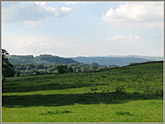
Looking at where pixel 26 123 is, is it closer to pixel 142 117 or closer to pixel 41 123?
pixel 41 123

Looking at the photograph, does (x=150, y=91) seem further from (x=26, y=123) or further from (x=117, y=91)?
(x=26, y=123)

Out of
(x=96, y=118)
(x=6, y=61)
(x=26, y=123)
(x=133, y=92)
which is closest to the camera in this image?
(x=26, y=123)

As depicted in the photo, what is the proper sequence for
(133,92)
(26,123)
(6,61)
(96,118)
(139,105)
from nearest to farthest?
(26,123)
(96,118)
(139,105)
(6,61)
(133,92)

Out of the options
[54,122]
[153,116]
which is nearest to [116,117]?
[153,116]

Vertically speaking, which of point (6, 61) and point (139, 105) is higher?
point (6, 61)

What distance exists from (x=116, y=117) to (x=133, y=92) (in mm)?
15551

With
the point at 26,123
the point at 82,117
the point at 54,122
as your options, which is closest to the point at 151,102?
the point at 82,117

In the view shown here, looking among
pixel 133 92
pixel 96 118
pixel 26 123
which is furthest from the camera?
pixel 133 92

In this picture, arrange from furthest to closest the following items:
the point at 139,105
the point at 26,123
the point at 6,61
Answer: the point at 6,61
the point at 139,105
the point at 26,123

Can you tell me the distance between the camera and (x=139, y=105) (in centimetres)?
2270

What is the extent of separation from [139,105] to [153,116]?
545cm

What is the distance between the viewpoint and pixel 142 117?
16.9 meters

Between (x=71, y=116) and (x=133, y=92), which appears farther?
(x=133, y=92)

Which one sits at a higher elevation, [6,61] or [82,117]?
[6,61]
